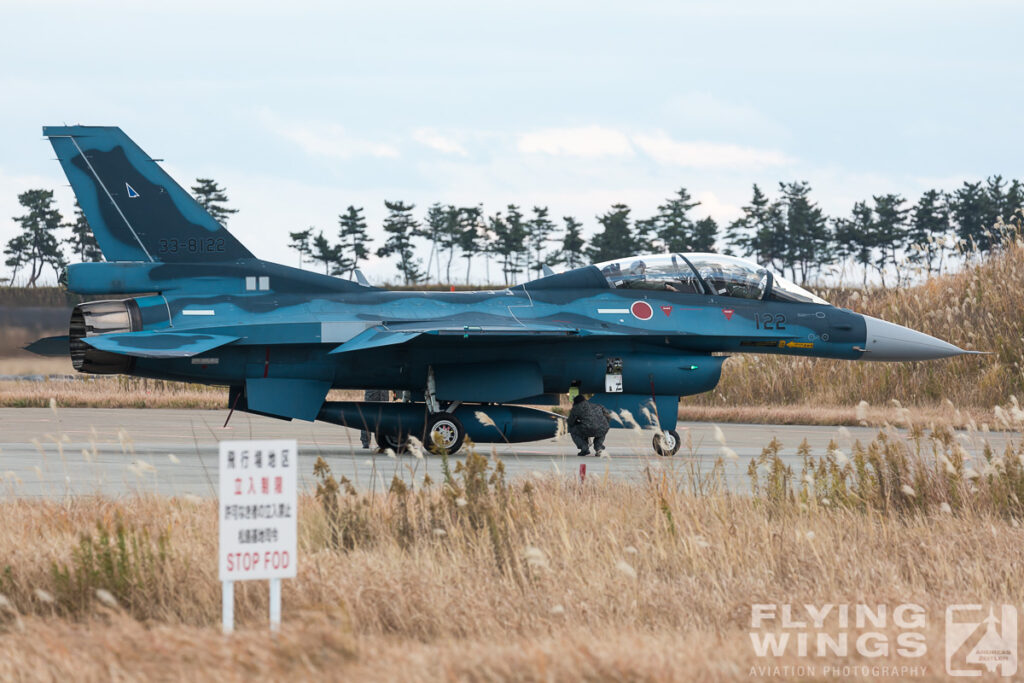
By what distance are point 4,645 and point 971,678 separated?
434 centimetres

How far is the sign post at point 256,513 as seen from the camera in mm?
5223

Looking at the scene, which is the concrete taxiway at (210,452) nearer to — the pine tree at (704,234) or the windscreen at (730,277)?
the windscreen at (730,277)

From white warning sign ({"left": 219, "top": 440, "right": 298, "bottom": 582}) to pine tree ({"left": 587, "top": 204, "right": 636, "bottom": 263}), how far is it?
64.6 metres

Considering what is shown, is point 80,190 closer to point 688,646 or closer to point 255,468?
point 255,468

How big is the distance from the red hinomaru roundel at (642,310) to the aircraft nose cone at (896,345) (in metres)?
3.26

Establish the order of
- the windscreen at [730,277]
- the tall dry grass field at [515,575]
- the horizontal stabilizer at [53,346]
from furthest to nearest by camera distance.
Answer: the windscreen at [730,277] < the horizontal stabilizer at [53,346] < the tall dry grass field at [515,575]

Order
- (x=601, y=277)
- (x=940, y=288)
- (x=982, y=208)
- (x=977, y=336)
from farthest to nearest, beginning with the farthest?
(x=982, y=208), (x=940, y=288), (x=977, y=336), (x=601, y=277)

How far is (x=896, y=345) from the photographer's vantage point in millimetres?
16812

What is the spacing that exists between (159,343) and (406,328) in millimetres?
3130

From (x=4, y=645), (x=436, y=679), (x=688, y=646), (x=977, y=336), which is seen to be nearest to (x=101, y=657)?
(x=4, y=645)

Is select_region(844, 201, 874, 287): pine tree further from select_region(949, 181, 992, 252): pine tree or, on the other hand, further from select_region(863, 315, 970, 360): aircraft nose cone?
select_region(863, 315, 970, 360): aircraft nose cone

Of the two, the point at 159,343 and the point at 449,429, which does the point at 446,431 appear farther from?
the point at 159,343

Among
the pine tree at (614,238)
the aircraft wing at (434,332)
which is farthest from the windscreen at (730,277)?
the pine tree at (614,238)

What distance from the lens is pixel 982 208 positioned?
262 feet
